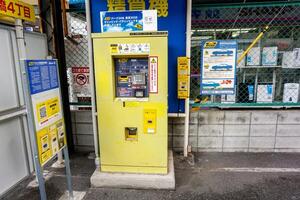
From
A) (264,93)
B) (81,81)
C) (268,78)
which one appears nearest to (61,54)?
(81,81)

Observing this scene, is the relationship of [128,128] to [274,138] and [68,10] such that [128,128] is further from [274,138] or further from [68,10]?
[274,138]

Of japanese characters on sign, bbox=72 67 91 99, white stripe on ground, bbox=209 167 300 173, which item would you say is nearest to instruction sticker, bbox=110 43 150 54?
japanese characters on sign, bbox=72 67 91 99

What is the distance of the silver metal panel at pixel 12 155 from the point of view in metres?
2.47

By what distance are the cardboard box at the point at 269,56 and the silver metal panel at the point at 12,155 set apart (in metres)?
4.11

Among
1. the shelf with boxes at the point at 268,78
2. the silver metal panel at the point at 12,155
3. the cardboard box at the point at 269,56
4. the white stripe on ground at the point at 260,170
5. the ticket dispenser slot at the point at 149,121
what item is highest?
the cardboard box at the point at 269,56

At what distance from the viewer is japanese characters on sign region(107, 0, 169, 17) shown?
291cm

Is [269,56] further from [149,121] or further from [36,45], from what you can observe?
[36,45]

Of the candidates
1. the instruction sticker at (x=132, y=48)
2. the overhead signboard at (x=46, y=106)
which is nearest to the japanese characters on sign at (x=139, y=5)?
the instruction sticker at (x=132, y=48)

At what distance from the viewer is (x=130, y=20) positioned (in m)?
2.83

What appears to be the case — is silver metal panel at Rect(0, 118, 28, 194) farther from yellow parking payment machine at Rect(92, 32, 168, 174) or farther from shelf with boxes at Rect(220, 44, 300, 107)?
shelf with boxes at Rect(220, 44, 300, 107)

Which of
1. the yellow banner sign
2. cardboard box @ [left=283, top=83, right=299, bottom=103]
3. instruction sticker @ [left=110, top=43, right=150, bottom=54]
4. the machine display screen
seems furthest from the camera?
cardboard box @ [left=283, top=83, right=299, bottom=103]

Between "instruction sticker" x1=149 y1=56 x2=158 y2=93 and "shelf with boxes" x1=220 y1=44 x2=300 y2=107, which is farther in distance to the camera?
"shelf with boxes" x1=220 y1=44 x2=300 y2=107

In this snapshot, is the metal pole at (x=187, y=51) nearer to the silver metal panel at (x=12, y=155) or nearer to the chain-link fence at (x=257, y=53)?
the chain-link fence at (x=257, y=53)

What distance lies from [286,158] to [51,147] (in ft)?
11.5
